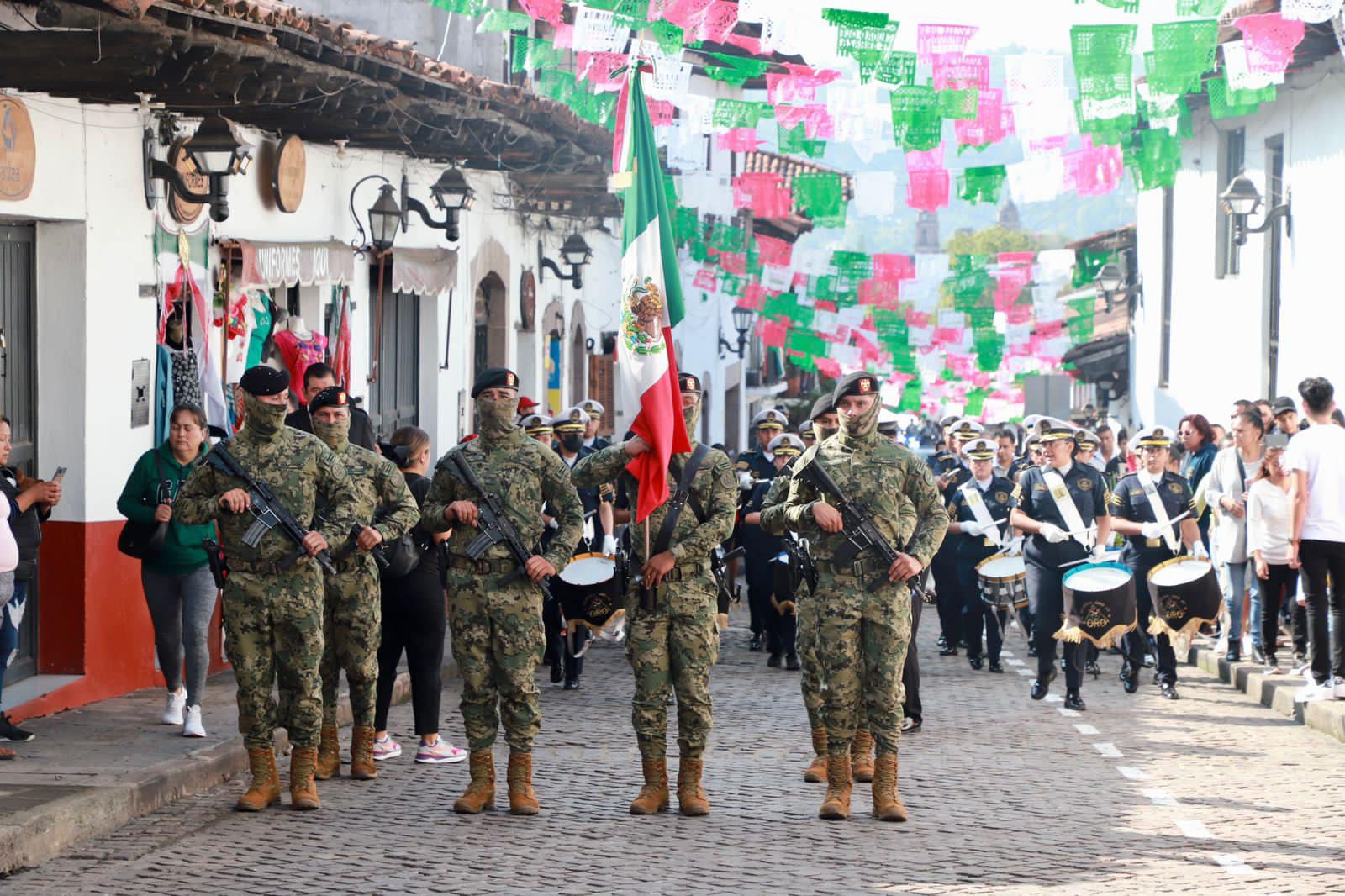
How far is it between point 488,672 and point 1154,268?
2308 cm

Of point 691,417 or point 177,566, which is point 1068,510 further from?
point 177,566

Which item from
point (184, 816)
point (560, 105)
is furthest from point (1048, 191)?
point (184, 816)

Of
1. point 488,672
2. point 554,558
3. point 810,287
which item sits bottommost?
point 488,672

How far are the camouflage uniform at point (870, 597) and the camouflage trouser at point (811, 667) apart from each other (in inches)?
6.5

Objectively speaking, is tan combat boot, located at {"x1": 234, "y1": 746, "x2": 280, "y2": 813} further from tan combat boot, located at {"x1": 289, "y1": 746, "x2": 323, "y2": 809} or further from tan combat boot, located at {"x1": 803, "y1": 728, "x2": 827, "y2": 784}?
tan combat boot, located at {"x1": 803, "y1": 728, "x2": 827, "y2": 784}

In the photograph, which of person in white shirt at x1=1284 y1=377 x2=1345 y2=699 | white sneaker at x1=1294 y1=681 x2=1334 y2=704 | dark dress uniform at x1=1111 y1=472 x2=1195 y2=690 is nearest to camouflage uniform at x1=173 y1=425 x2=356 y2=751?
person in white shirt at x1=1284 y1=377 x2=1345 y2=699

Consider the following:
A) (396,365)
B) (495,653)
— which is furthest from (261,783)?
(396,365)

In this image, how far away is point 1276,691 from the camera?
13016 mm

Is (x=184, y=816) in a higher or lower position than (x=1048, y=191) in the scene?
lower

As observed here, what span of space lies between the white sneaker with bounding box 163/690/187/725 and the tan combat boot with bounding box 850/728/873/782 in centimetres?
380

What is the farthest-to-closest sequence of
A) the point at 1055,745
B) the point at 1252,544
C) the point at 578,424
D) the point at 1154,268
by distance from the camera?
the point at 1154,268
the point at 578,424
the point at 1252,544
the point at 1055,745

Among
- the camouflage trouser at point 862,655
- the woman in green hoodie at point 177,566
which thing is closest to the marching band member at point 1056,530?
the camouflage trouser at point 862,655

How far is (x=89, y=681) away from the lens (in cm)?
1141

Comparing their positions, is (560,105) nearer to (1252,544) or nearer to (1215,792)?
(1252,544)
